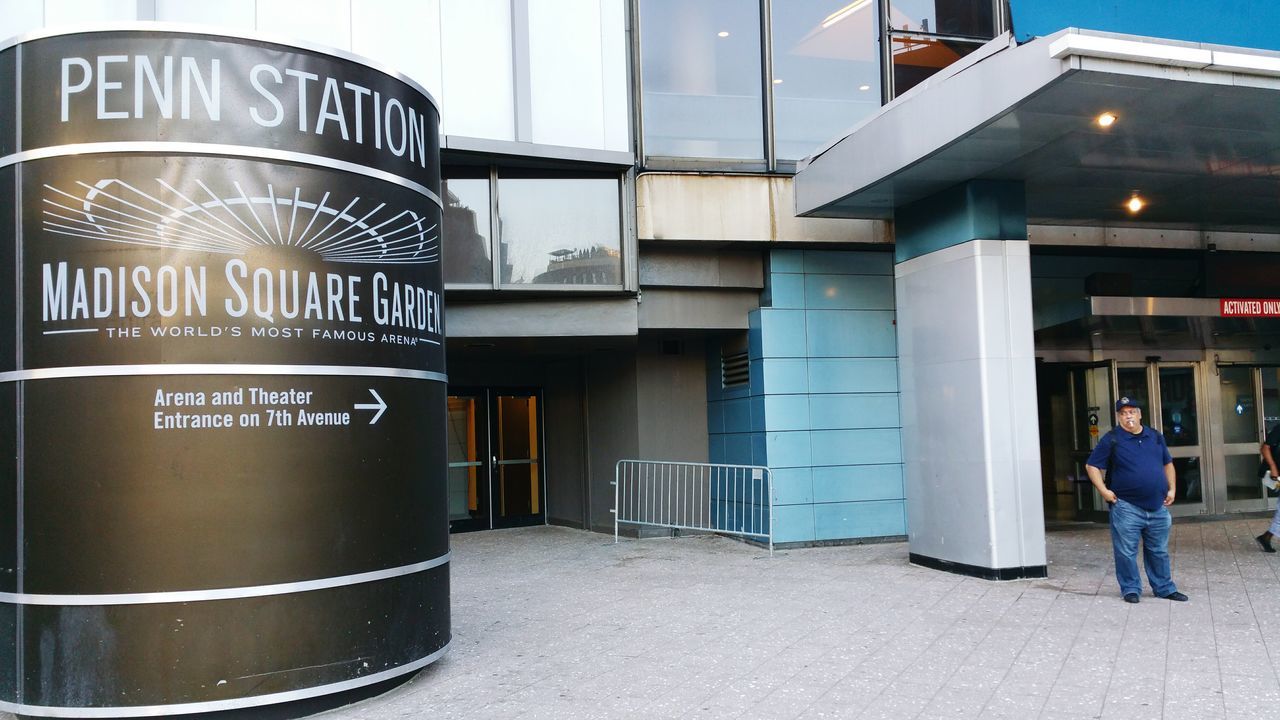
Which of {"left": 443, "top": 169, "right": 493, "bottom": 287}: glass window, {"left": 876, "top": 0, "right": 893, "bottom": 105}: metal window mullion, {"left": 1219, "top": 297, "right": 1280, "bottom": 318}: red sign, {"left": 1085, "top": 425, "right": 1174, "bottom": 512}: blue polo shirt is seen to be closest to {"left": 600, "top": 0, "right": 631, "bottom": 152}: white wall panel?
{"left": 443, "top": 169, "right": 493, "bottom": 287}: glass window

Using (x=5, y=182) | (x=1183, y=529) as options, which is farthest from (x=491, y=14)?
(x=1183, y=529)

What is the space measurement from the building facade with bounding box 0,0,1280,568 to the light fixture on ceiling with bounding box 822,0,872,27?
0.15 ft

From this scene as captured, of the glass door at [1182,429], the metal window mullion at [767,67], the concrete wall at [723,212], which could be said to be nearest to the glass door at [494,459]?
the concrete wall at [723,212]

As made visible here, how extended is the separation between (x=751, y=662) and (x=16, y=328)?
478cm

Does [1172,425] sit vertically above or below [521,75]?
below

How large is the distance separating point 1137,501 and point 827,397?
4.73 meters

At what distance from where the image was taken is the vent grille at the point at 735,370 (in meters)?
12.9

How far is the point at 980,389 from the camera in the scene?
9320mm

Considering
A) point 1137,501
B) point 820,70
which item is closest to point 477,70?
point 820,70

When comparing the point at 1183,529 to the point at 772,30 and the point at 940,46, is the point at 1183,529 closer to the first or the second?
the point at 940,46

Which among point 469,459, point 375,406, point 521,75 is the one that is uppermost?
point 521,75

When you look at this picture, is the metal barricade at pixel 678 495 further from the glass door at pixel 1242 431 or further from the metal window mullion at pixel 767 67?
the glass door at pixel 1242 431

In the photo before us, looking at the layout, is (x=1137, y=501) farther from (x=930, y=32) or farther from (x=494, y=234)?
(x=930, y=32)

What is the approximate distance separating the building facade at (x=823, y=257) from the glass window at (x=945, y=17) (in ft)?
0.11
